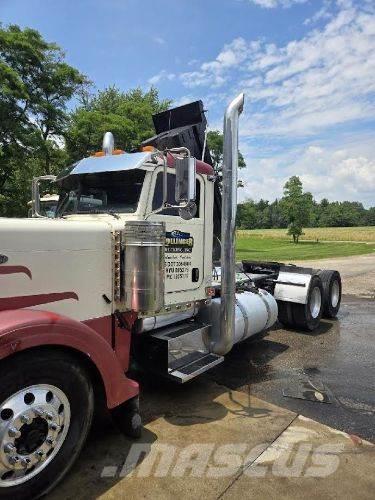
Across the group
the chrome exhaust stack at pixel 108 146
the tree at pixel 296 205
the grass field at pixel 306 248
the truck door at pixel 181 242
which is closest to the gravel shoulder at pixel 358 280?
the grass field at pixel 306 248

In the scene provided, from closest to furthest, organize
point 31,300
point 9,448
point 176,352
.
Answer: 1. point 9,448
2. point 31,300
3. point 176,352

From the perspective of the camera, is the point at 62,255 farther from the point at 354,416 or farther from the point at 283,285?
the point at 283,285

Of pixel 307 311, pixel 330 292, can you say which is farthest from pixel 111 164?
pixel 330 292

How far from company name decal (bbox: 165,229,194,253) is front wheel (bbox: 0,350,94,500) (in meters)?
1.63

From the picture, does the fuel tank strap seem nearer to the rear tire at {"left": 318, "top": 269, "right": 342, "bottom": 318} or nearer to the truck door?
the truck door

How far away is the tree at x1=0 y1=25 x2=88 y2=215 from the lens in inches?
628

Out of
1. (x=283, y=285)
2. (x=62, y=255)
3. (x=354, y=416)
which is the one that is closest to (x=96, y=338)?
(x=62, y=255)

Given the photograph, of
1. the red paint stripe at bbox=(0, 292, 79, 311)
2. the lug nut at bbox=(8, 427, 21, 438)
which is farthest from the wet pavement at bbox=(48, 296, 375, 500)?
the red paint stripe at bbox=(0, 292, 79, 311)

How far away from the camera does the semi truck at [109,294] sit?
9.05 feet

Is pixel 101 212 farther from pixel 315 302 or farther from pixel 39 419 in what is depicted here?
pixel 315 302

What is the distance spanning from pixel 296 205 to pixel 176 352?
144ft

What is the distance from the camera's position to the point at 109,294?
3740mm

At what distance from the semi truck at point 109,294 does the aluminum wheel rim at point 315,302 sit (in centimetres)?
248

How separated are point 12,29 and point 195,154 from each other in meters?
15.8
